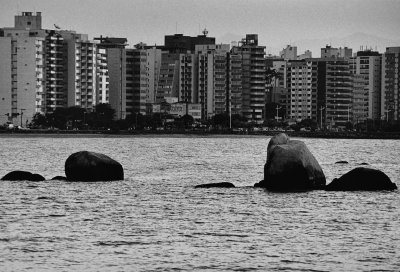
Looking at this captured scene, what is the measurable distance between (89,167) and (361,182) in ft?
55.4

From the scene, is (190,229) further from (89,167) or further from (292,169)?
(89,167)

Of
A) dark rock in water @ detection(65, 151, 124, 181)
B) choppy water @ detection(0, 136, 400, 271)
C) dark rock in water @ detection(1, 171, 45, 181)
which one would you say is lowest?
choppy water @ detection(0, 136, 400, 271)

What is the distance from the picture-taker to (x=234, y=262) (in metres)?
37.1

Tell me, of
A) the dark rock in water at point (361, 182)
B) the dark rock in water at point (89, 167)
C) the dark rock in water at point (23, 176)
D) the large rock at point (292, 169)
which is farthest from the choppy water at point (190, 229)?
the dark rock in water at point (23, 176)

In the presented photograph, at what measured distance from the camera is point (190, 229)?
45781mm

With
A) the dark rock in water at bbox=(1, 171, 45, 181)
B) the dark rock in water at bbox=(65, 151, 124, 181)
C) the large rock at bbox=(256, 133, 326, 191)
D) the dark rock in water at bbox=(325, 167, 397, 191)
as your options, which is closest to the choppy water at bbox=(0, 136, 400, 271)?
the dark rock in water at bbox=(65, 151, 124, 181)

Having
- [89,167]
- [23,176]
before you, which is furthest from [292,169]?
[23,176]

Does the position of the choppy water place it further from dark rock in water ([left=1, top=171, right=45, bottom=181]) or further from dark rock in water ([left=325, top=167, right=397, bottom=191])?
dark rock in water ([left=1, top=171, right=45, bottom=181])

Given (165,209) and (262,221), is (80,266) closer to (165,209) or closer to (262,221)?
(262,221)

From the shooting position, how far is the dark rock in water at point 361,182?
6394cm

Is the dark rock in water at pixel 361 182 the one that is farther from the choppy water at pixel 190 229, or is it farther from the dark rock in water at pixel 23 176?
the dark rock in water at pixel 23 176

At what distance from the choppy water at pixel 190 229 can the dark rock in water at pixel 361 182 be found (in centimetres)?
114

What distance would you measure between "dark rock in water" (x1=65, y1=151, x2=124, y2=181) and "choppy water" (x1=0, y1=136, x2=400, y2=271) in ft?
3.04

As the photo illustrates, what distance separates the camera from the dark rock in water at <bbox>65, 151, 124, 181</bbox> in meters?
67.4
